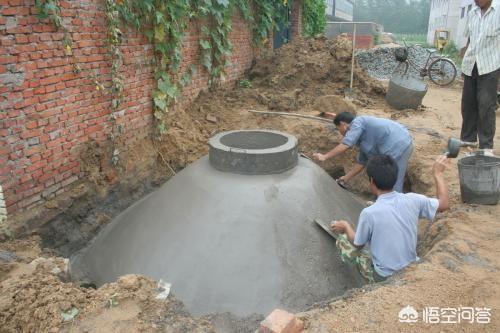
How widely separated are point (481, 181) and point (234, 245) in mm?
2418

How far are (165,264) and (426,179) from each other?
3.34 metres

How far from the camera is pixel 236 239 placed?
3.50m

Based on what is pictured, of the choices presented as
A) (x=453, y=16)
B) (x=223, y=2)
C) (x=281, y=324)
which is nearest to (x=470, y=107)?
(x=223, y=2)

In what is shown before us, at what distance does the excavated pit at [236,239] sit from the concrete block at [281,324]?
1.01 m

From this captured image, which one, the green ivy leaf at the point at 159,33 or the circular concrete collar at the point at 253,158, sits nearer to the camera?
the circular concrete collar at the point at 253,158

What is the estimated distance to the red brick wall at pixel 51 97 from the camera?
3.38 metres

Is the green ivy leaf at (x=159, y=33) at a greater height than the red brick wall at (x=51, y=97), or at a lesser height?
greater

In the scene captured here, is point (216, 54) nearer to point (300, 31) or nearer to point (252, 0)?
point (252, 0)

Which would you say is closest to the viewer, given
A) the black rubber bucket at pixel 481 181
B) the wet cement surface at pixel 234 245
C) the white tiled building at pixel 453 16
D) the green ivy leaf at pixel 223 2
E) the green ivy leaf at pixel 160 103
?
the wet cement surface at pixel 234 245

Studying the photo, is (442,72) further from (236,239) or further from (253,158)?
(236,239)

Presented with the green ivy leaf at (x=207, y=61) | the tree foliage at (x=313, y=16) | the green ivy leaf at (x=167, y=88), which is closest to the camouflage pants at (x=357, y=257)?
the green ivy leaf at (x=167, y=88)

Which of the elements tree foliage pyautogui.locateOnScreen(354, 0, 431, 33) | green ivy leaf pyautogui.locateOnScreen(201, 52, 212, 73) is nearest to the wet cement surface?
green ivy leaf pyautogui.locateOnScreen(201, 52, 212, 73)

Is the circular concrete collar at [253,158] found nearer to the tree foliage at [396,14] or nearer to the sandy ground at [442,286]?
the sandy ground at [442,286]

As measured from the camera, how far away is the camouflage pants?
318 cm
